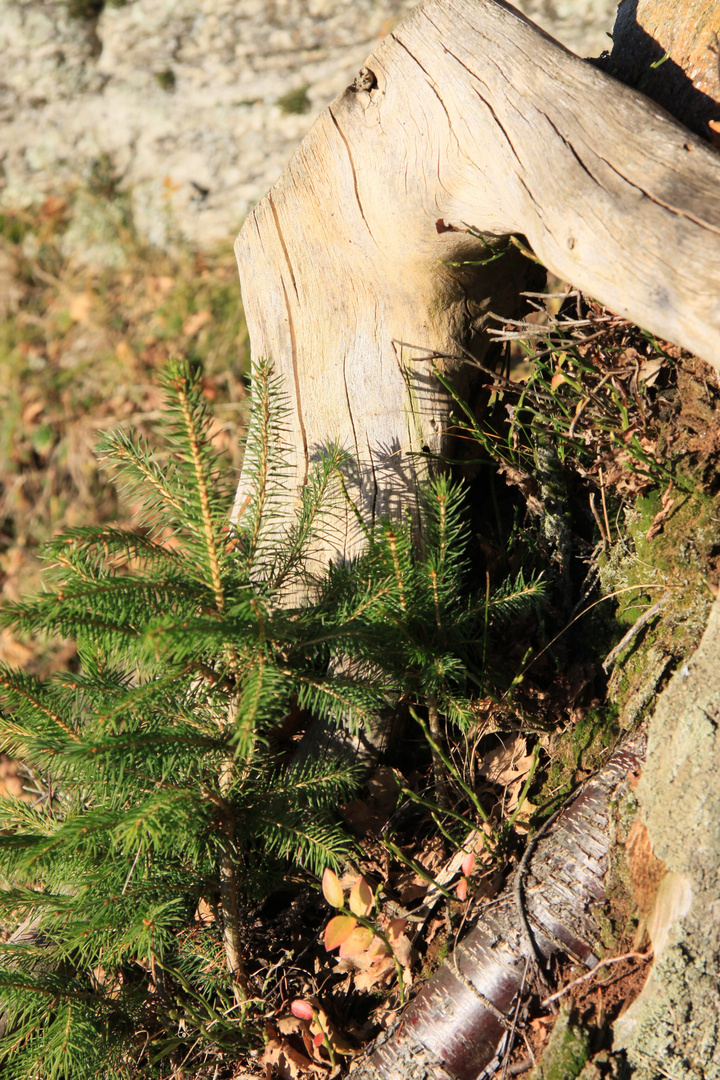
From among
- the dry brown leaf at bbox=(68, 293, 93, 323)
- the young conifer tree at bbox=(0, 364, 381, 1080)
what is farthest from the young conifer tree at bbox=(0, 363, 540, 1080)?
the dry brown leaf at bbox=(68, 293, 93, 323)

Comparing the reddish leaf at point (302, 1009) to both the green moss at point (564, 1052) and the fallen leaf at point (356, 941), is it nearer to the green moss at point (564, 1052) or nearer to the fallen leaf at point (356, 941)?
the fallen leaf at point (356, 941)

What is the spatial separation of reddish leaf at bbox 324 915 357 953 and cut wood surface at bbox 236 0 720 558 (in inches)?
39.7

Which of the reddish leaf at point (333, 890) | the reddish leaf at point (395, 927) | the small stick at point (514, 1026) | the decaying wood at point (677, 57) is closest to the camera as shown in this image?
the small stick at point (514, 1026)

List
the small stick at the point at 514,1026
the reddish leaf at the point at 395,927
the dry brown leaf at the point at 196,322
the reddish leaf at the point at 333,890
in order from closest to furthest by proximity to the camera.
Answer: the small stick at the point at 514,1026, the reddish leaf at the point at 333,890, the reddish leaf at the point at 395,927, the dry brown leaf at the point at 196,322

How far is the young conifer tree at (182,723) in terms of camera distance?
5.19 feet

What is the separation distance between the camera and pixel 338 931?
6.12 ft

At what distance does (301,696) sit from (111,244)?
16.9 feet

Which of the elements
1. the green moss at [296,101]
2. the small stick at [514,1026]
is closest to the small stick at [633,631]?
the small stick at [514,1026]

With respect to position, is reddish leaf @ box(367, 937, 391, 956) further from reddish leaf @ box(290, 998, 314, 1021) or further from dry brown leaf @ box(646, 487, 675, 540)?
dry brown leaf @ box(646, 487, 675, 540)

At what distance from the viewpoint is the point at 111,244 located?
5.75 m

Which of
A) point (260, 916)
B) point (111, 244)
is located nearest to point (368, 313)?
point (260, 916)

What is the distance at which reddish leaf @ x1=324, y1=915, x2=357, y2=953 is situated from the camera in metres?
1.86

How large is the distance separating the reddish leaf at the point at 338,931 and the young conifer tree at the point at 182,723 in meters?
0.18

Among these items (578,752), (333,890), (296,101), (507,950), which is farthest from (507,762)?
(296,101)
